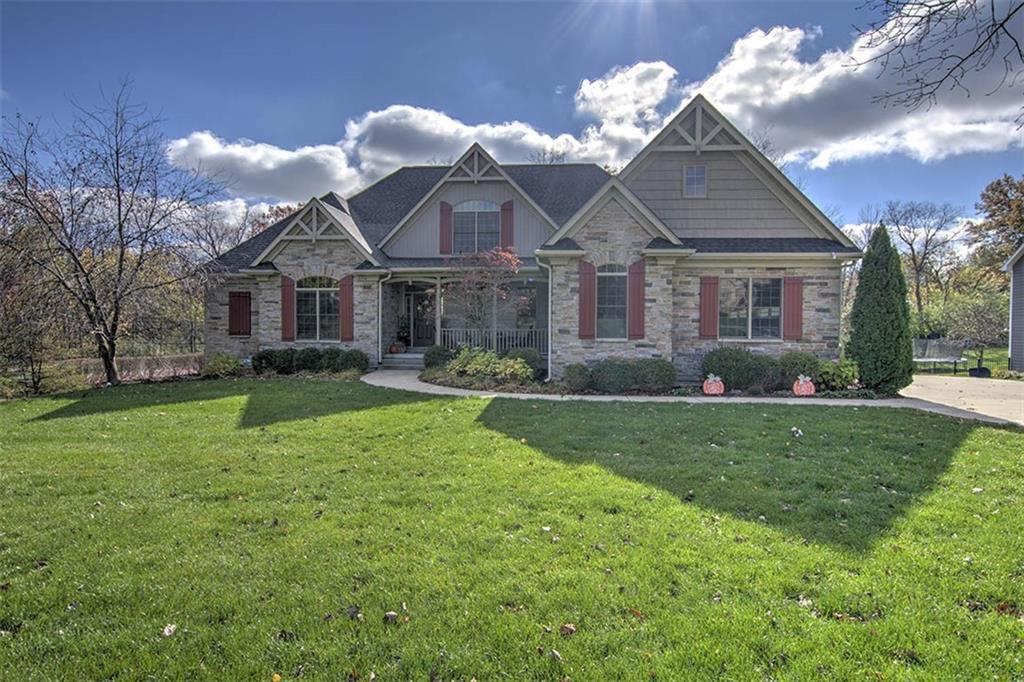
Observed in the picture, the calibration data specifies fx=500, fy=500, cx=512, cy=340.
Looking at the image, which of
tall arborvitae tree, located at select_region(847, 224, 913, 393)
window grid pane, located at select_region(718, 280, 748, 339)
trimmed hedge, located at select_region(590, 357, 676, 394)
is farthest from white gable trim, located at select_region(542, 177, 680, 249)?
tall arborvitae tree, located at select_region(847, 224, 913, 393)

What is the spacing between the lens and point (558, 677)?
8.56 ft

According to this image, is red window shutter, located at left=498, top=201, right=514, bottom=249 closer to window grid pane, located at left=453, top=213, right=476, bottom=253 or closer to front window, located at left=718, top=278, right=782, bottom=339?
window grid pane, located at left=453, top=213, right=476, bottom=253

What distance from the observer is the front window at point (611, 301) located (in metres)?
13.2

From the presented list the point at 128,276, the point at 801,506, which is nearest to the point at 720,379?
the point at 801,506

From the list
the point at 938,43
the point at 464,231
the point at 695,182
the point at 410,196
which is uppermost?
the point at 410,196

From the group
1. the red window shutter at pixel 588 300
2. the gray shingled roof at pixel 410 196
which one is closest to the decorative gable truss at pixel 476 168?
the gray shingled roof at pixel 410 196

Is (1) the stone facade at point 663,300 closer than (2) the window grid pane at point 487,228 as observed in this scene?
Yes

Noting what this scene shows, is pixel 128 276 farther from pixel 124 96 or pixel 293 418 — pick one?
pixel 293 418

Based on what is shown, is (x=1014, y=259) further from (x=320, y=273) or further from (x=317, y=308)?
(x=317, y=308)

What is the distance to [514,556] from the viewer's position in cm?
388

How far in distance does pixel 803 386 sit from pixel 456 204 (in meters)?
12.2

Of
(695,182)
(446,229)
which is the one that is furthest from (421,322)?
(695,182)

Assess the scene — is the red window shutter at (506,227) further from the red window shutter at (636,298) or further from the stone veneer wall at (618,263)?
the red window shutter at (636,298)

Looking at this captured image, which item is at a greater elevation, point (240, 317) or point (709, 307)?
point (709, 307)
